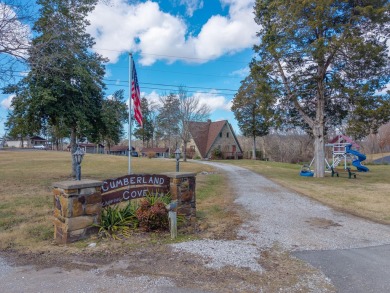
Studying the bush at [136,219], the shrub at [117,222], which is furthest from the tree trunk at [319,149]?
the shrub at [117,222]

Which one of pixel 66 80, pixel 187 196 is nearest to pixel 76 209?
pixel 187 196

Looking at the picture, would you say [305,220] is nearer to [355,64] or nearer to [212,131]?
[355,64]

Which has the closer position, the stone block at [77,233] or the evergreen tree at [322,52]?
the stone block at [77,233]

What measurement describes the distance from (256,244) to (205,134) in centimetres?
3916

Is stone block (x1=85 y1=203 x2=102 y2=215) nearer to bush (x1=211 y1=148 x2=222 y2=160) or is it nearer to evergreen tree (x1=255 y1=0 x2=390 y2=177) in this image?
evergreen tree (x1=255 y1=0 x2=390 y2=177)

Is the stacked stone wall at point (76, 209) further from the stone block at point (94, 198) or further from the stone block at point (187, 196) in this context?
the stone block at point (187, 196)

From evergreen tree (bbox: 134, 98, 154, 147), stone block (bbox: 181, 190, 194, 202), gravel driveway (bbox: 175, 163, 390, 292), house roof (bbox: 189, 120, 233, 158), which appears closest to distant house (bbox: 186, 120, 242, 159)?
house roof (bbox: 189, 120, 233, 158)

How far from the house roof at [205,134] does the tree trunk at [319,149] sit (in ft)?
82.0

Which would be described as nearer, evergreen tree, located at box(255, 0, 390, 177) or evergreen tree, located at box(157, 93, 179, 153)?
evergreen tree, located at box(255, 0, 390, 177)

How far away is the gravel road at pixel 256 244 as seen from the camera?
127 inches

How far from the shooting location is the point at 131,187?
5.62 metres

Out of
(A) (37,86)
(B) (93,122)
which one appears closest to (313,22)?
(B) (93,122)

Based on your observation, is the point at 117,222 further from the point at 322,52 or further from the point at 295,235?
the point at 322,52

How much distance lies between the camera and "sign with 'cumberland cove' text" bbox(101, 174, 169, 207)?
520cm
